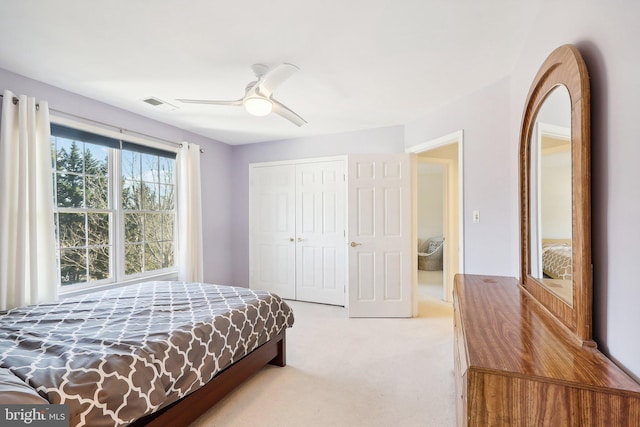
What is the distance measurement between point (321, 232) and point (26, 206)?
3049 millimetres

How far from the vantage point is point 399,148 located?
386 cm

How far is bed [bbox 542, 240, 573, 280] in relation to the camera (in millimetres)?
1192

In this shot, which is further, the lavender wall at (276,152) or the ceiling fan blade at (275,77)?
the lavender wall at (276,152)

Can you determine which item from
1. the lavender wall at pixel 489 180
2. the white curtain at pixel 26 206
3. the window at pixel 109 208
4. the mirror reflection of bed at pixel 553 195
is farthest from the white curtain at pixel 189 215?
the mirror reflection of bed at pixel 553 195

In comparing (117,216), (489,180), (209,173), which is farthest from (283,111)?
(209,173)

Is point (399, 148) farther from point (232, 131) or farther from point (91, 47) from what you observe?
point (91, 47)

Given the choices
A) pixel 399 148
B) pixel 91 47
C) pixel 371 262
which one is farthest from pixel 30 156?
pixel 399 148

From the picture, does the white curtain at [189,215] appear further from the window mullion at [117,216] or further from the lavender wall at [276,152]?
the lavender wall at [276,152]

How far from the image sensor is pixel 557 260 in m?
1.33

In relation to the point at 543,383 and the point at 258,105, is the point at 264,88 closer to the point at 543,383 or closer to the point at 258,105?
the point at 258,105

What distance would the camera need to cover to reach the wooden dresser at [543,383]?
78cm

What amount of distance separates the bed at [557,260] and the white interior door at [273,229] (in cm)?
336

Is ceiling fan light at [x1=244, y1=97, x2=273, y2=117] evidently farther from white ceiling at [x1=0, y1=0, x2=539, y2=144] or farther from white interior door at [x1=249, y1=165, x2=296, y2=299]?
white interior door at [x1=249, y1=165, x2=296, y2=299]

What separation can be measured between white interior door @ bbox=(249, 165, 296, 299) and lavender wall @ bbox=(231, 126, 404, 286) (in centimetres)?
14
